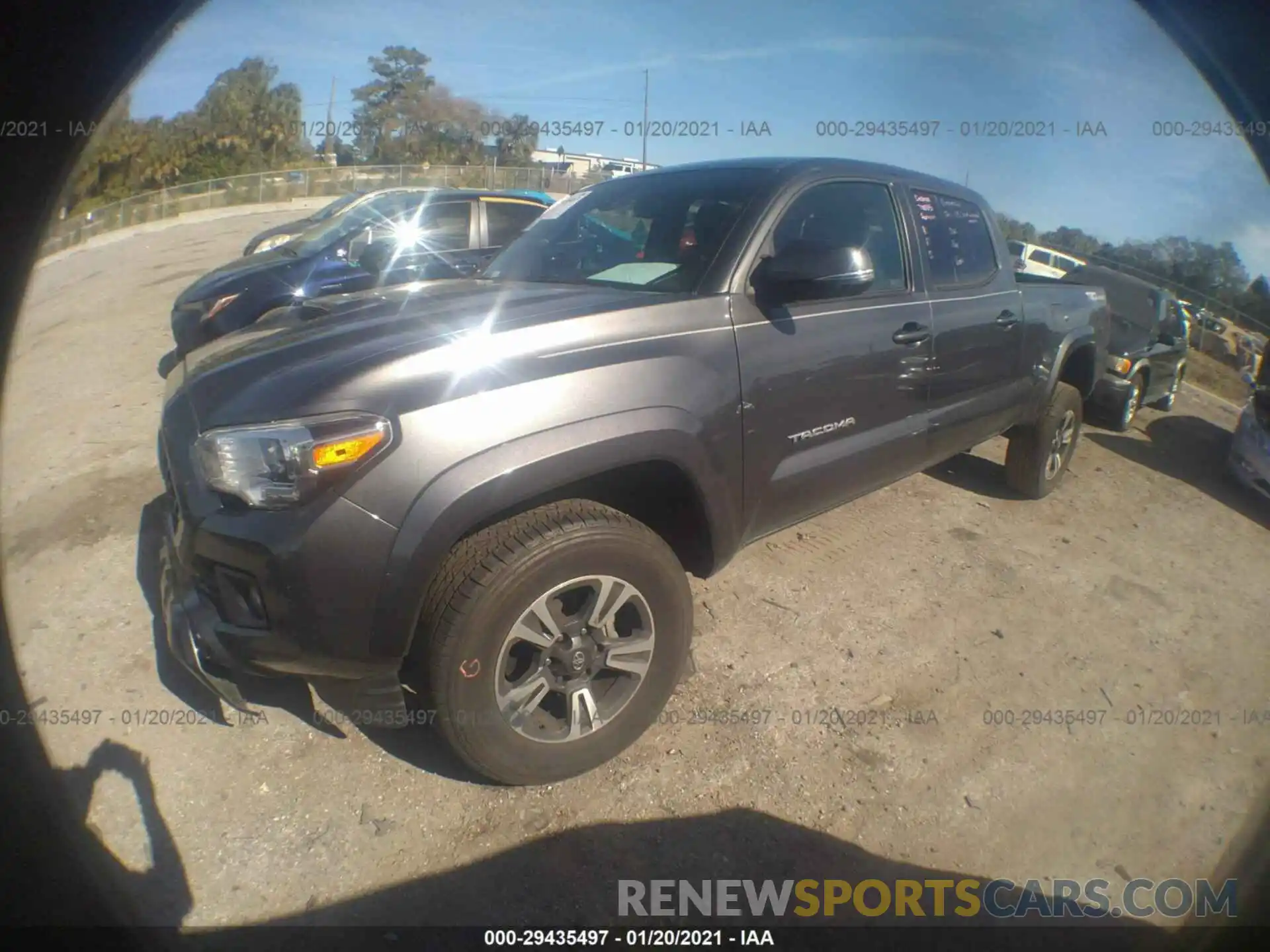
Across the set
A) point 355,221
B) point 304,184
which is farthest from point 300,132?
point 355,221

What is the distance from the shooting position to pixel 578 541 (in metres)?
2.18

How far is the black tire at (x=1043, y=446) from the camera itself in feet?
15.1

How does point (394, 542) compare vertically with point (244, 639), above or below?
above

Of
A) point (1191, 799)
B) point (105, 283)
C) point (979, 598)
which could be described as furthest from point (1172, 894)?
point (105, 283)

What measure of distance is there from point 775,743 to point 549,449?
Answer: 1373mm

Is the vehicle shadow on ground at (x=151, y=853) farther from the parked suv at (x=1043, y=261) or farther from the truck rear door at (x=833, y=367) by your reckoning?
the parked suv at (x=1043, y=261)

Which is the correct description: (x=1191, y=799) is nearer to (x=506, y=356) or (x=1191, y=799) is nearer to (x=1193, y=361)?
(x=506, y=356)

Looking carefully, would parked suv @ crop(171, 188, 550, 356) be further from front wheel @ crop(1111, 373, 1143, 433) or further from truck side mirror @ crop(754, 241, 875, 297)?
front wheel @ crop(1111, 373, 1143, 433)

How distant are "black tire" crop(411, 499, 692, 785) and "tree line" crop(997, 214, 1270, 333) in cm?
214

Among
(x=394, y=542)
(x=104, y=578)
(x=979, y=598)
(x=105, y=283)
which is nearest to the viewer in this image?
(x=394, y=542)

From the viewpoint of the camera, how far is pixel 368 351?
2.09 metres

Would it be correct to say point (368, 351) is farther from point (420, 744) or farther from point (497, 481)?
point (420, 744)

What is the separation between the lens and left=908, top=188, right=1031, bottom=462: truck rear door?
3.54 m

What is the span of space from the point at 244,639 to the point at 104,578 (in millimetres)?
1959
